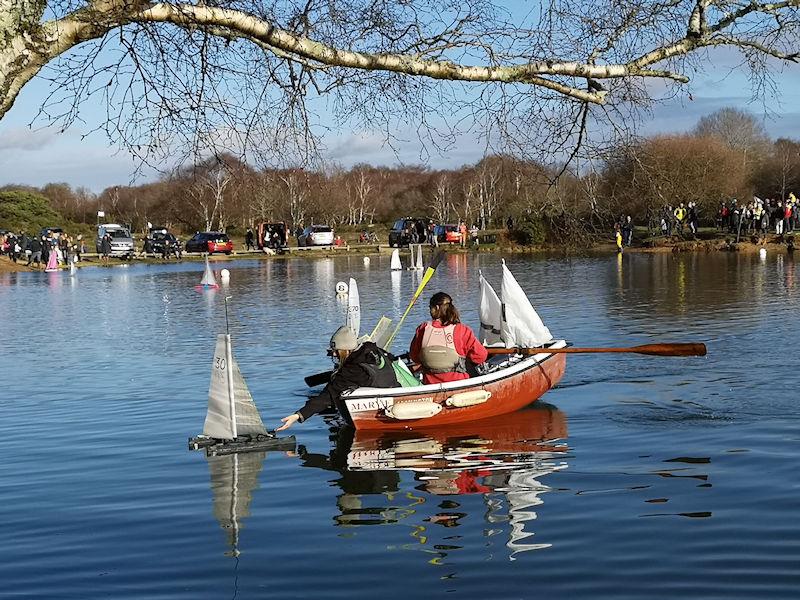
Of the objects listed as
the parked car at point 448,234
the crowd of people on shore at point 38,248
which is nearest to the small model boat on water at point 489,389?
the crowd of people on shore at point 38,248

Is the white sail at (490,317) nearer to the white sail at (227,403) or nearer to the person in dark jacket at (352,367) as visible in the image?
the person in dark jacket at (352,367)

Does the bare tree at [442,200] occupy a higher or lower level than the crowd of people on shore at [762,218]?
higher

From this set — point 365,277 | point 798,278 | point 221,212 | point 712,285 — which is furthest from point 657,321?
point 221,212

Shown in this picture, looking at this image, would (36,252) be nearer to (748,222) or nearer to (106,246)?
(106,246)

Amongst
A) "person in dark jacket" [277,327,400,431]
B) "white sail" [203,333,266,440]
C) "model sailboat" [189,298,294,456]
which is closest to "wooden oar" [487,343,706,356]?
"person in dark jacket" [277,327,400,431]

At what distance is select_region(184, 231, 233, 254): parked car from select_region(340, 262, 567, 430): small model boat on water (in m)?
57.4

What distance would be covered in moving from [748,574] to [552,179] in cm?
309

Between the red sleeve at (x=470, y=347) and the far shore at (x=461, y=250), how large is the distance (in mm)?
36102

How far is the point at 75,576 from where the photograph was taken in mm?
8539

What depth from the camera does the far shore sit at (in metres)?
57.7

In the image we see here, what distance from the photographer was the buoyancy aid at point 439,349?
14.1 m

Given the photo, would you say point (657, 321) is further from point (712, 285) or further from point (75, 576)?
point (75, 576)

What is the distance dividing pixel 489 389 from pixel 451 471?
254cm

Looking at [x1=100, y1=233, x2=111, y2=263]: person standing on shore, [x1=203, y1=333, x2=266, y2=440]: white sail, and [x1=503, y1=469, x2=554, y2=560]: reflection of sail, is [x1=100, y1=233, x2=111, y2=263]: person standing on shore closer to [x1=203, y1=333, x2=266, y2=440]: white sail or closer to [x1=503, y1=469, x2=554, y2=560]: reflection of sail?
[x1=203, y1=333, x2=266, y2=440]: white sail
